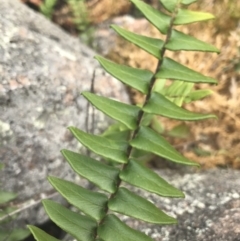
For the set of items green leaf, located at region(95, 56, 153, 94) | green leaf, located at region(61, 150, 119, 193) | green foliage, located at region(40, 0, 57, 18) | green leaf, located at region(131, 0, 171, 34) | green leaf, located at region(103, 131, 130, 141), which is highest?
green foliage, located at region(40, 0, 57, 18)

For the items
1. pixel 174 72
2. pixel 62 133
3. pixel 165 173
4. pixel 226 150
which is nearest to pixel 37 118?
pixel 62 133

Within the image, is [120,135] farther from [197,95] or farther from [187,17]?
[187,17]

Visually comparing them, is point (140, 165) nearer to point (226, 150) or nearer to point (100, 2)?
point (226, 150)

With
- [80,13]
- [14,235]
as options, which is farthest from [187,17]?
[80,13]

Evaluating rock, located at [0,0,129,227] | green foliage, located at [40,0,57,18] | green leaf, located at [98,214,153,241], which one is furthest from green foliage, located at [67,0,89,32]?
green leaf, located at [98,214,153,241]

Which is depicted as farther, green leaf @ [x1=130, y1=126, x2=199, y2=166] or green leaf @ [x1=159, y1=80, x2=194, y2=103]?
green leaf @ [x1=159, y1=80, x2=194, y2=103]

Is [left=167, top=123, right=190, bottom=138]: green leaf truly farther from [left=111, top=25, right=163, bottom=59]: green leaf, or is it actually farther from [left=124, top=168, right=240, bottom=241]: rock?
[left=111, top=25, right=163, bottom=59]: green leaf
